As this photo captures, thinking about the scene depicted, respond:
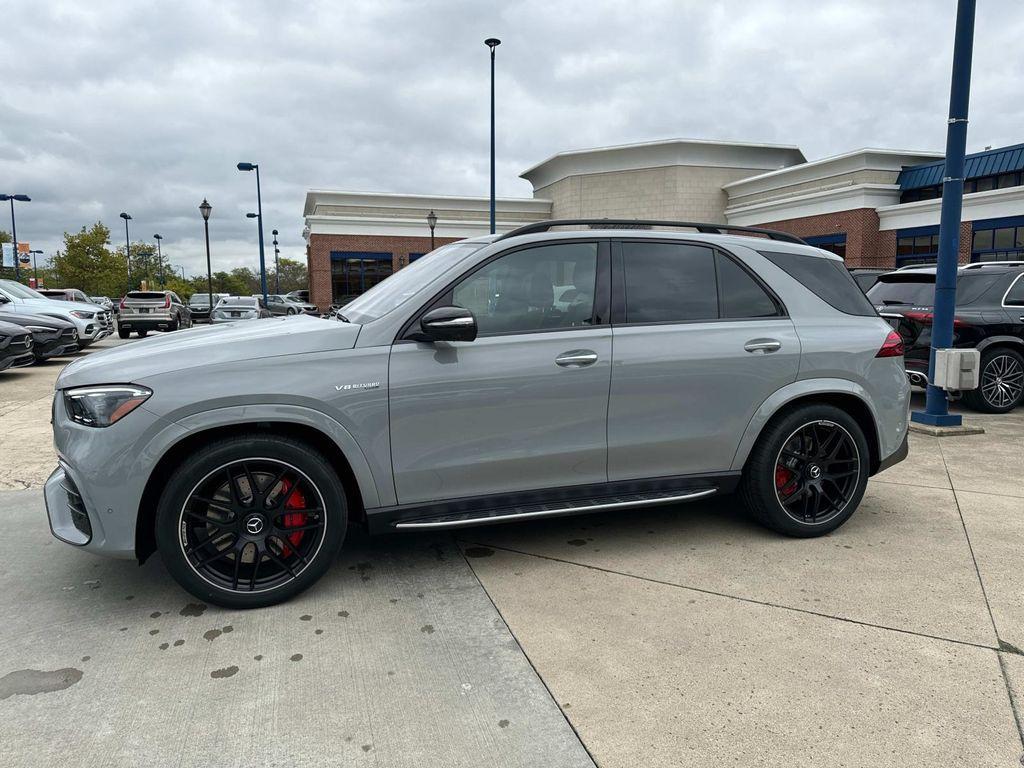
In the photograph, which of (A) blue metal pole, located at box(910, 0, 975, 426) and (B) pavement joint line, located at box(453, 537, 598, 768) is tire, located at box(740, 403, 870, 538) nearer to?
(B) pavement joint line, located at box(453, 537, 598, 768)

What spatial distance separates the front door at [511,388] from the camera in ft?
11.3

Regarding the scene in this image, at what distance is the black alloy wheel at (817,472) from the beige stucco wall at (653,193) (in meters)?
35.4

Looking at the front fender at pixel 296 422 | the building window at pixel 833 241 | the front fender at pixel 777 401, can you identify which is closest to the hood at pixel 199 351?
the front fender at pixel 296 422

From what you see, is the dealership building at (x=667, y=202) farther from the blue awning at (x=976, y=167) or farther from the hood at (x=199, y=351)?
the hood at (x=199, y=351)

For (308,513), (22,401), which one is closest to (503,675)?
(308,513)

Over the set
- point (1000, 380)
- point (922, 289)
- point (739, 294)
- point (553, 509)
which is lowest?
→ point (553, 509)

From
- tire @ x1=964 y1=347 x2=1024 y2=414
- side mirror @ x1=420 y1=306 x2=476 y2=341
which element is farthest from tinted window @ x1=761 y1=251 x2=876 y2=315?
tire @ x1=964 y1=347 x2=1024 y2=414

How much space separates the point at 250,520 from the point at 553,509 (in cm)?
146

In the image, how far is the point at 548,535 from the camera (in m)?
4.30

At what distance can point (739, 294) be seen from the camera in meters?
4.14

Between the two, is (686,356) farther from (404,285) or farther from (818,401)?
(404,285)

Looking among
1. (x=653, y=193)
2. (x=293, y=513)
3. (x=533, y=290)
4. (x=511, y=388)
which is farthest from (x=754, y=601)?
(x=653, y=193)

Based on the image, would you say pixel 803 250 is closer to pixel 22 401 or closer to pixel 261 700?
pixel 261 700

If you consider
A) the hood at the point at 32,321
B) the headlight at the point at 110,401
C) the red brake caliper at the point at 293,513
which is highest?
the hood at the point at 32,321
